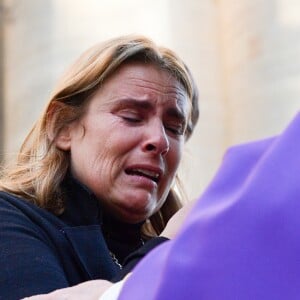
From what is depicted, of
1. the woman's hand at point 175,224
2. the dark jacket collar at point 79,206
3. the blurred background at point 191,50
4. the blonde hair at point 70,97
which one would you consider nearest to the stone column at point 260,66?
the blurred background at point 191,50

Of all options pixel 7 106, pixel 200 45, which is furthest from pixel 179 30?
pixel 7 106

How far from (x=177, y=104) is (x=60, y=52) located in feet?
3.44

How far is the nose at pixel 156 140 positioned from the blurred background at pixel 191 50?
3.15 feet

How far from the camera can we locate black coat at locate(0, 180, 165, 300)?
1.92 ft

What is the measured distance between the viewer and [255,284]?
0.97 ft

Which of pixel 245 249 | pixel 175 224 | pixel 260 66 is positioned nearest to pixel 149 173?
pixel 175 224

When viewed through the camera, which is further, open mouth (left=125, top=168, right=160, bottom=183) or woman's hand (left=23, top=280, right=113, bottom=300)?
open mouth (left=125, top=168, right=160, bottom=183)

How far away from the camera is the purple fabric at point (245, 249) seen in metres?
0.29

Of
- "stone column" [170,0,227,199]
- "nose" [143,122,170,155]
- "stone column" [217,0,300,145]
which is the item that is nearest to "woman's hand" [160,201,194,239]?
"nose" [143,122,170,155]

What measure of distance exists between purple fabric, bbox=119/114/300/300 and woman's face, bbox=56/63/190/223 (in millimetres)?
526

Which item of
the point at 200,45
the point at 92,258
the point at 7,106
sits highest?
the point at 92,258

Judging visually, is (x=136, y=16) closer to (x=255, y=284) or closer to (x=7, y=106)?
(x=7, y=106)

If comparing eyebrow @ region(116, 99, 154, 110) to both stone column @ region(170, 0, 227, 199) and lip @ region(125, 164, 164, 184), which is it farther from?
stone column @ region(170, 0, 227, 199)

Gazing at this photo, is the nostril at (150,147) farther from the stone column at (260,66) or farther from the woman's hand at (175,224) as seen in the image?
the stone column at (260,66)
